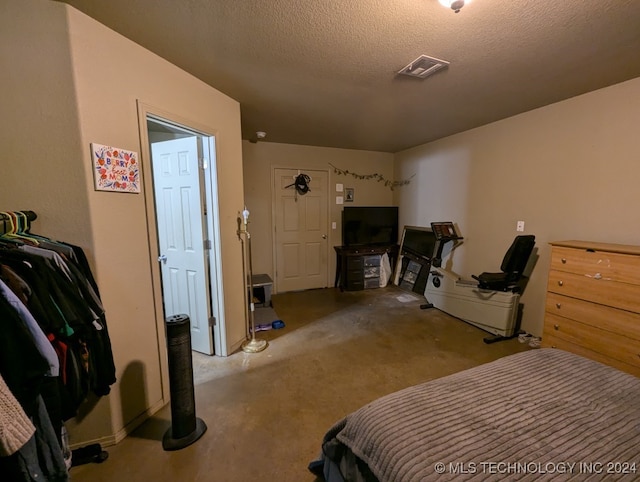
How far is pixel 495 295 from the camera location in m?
2.95

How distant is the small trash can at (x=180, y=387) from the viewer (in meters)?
1.64

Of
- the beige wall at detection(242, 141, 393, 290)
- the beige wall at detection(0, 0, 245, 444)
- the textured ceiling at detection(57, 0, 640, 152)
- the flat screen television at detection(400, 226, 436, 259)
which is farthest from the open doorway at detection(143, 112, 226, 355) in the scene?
the flat screen television at detection(400, 226, 436, 259)

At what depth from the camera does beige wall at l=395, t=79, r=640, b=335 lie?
2273 millimetres

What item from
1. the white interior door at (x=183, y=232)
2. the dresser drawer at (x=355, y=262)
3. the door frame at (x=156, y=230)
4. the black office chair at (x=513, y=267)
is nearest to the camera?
the door frame at (x=156, y=230)

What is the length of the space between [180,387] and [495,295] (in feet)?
9.94

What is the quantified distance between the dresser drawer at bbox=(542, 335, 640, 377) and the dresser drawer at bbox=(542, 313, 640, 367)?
0.02 meters

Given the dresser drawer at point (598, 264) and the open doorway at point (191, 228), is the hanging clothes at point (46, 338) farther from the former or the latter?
the dresser drawer at point (598, 264)

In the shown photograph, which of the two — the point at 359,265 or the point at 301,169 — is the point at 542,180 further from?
the point at 301,169

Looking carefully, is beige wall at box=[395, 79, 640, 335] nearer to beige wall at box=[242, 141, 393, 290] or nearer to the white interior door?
beige wall at box=[242, 141, 393, 290]

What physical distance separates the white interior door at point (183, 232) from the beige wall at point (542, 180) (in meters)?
3.26

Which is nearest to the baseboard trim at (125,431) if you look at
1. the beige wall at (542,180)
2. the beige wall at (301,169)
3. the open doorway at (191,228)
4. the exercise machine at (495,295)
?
the open doorway at (191,228)

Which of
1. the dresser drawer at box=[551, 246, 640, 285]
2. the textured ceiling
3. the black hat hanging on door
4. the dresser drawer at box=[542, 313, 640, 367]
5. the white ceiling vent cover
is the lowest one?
the dresser drawer at box=[542, 313, 640, 367]

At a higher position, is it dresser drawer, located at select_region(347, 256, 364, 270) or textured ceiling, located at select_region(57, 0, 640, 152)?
textured ceiling, located at select_region(57, 0, 640, 152)

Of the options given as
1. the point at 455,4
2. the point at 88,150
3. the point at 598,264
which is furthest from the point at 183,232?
the point at 598,264
